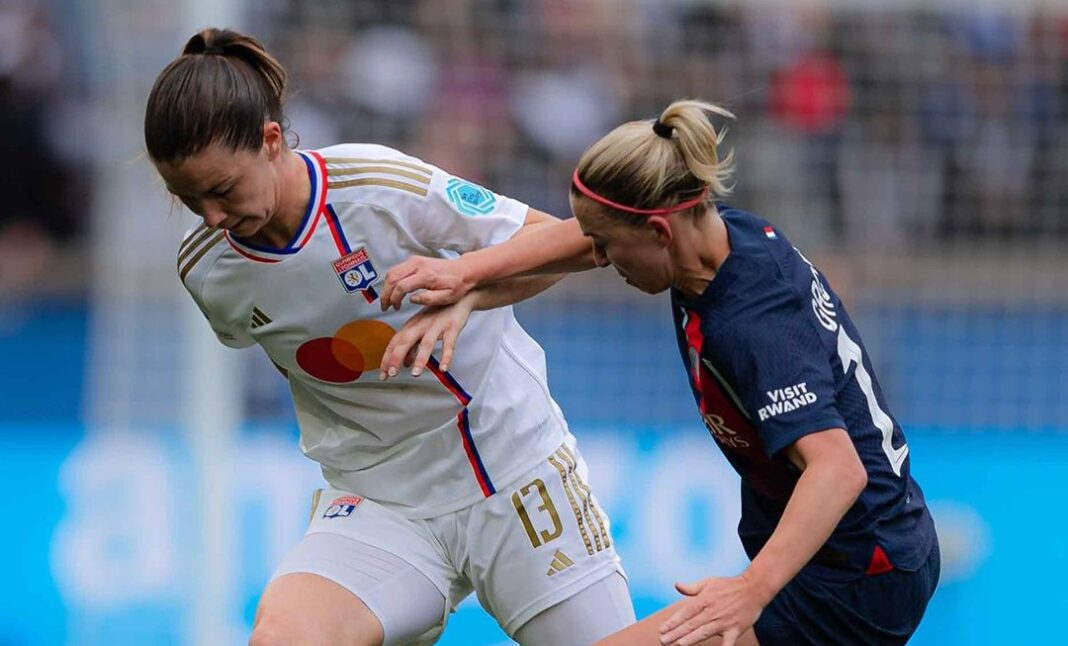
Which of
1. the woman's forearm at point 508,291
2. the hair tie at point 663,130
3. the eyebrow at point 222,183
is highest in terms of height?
the hair tie at point 663,130

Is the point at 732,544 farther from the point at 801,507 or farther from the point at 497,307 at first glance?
the point at 801,507

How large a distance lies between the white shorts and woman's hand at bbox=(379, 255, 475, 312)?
0.66 metres

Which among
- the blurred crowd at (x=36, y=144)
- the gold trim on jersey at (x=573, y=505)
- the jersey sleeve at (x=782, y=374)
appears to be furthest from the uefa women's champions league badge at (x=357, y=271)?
the blurred crowd at (x=36, y=144)

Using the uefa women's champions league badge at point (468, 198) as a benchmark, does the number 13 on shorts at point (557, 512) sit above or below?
below

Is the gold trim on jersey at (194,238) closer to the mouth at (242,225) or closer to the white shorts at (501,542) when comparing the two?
the mouth at (242,225)

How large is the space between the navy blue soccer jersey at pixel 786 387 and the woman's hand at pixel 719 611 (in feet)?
1.02

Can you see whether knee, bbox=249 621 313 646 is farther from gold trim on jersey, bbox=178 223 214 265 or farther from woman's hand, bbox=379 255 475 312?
gold trim on jersey, bbox=178 223 214 265

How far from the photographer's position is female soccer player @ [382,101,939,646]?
337 cm

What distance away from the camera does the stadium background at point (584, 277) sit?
24.0 ft

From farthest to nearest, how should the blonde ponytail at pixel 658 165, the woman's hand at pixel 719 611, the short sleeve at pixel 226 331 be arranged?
the short sleeve at pixel 226 331, the blonde ponytail at pixel 658 165, the woman's hand at pixel 719 611

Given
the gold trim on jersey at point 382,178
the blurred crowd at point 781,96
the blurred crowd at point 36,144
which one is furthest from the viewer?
the blurred crowd at point 36,144

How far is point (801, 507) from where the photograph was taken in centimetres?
334

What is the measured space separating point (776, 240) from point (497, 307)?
0.75 metres

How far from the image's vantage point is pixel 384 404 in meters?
4.15
